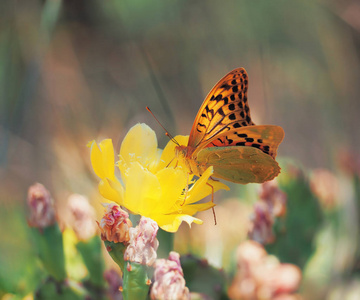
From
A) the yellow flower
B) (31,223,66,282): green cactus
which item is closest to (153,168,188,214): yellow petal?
the yellow flower

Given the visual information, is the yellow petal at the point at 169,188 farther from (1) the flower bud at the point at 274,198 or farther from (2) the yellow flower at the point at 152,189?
(1) the flower bud at the point at 274,198

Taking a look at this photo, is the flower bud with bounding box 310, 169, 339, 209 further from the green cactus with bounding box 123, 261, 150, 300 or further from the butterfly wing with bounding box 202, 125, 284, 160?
the green cactus with bounding box 123, 261, 150, 300

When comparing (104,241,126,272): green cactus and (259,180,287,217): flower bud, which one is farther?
(259,180,287,217): flower bud

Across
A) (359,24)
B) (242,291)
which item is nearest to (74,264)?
(242,291)

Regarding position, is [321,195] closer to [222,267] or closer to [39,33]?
[222,267]

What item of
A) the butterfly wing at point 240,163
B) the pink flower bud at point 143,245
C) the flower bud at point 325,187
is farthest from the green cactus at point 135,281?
the flower bud at point 325,187
